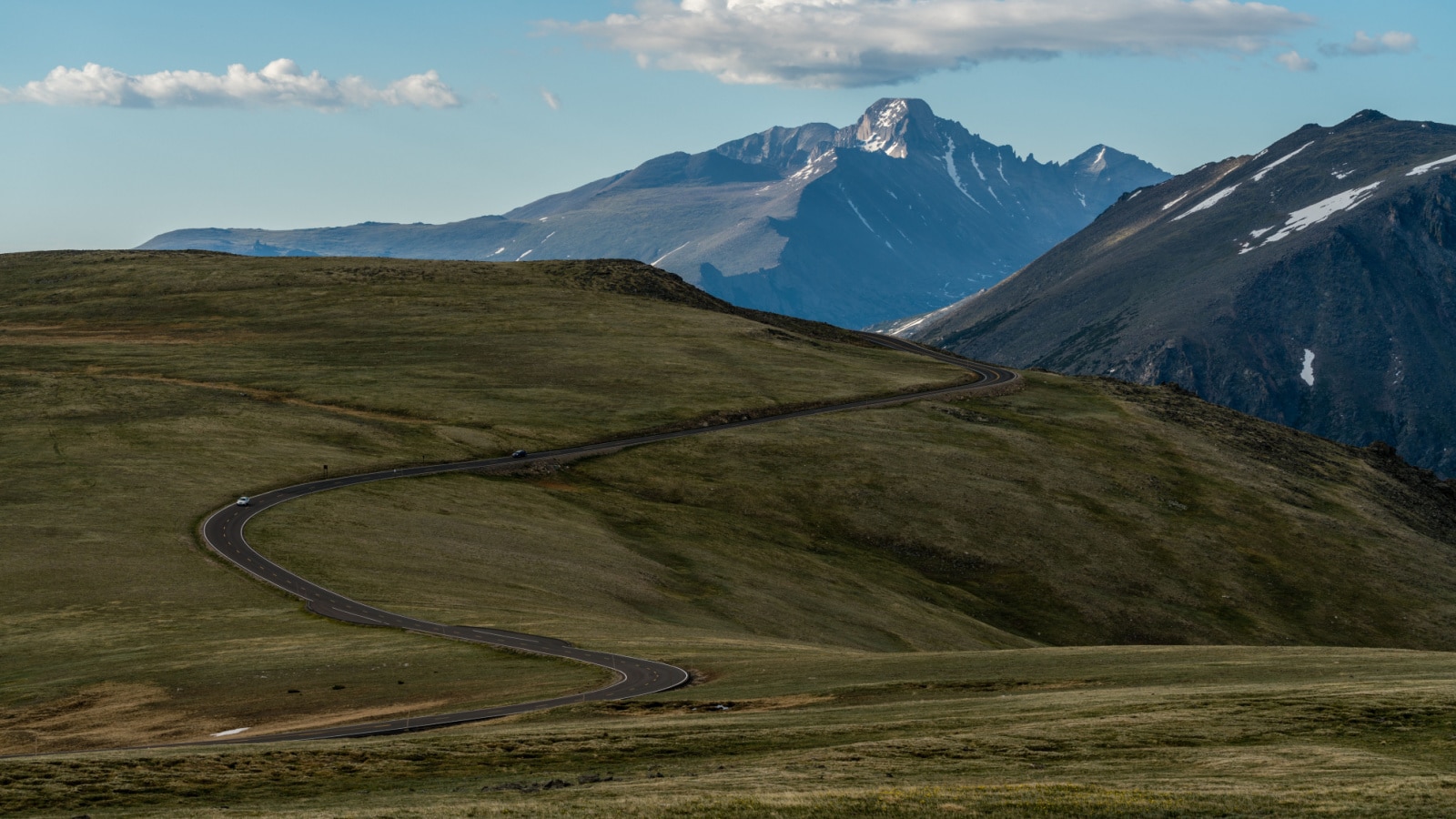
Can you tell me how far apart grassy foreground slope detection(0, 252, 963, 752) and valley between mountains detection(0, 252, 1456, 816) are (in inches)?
18.8

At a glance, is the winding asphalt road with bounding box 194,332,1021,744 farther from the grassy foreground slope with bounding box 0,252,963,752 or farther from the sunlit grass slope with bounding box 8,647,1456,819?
the sunlit grass slope with bounding box 8,647,1456,819

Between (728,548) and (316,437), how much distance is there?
48.5m

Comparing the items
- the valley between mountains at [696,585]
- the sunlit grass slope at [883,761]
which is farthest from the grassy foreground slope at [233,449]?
the sunlit grass slope at [883,761]

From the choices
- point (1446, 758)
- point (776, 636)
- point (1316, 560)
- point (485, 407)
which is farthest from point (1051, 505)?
point (1446, 758)

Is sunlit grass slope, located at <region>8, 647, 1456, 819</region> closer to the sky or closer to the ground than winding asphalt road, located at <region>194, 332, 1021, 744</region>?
closer to the sky

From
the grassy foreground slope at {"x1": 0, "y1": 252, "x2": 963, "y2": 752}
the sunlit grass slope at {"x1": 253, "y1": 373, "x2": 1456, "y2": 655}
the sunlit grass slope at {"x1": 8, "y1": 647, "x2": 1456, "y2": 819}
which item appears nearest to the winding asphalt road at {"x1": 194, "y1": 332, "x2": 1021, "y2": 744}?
the grassy foreground slope at {"x1": 0, "y1": 252, "x2": 963, "y2": 752}

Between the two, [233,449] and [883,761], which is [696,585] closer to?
[233,449]

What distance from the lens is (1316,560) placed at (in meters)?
138

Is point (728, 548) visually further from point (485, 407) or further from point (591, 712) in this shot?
point (591, 712)

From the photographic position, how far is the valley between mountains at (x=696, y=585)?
37.7 metres

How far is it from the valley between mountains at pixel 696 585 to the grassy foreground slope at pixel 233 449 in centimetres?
48

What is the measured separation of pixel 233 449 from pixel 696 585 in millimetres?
52564

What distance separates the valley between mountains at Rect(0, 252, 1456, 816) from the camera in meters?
37.7

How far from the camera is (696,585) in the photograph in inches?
3900
